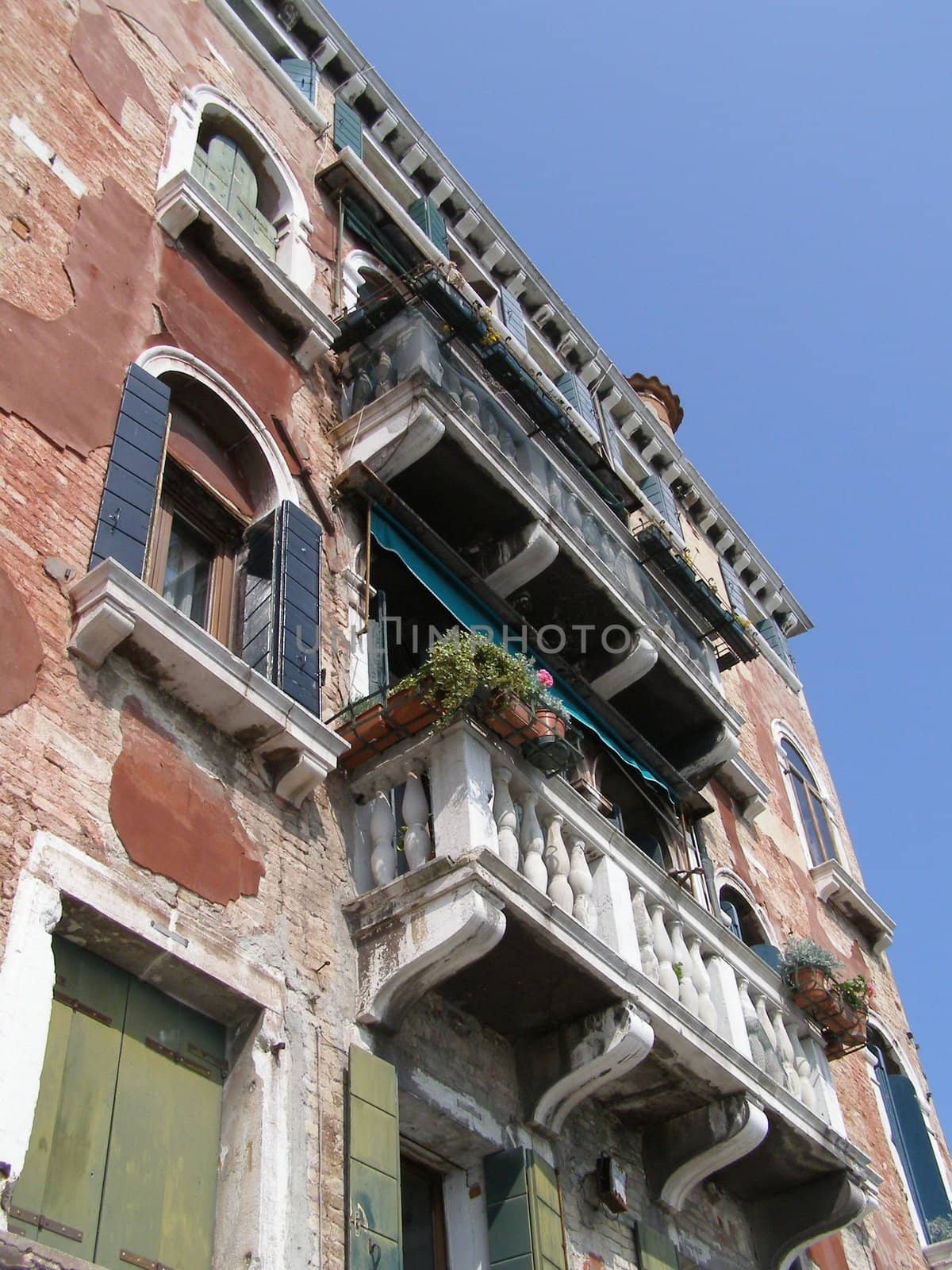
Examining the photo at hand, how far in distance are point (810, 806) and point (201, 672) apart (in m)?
9.76

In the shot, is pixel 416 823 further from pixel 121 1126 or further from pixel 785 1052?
pixel 785 1052

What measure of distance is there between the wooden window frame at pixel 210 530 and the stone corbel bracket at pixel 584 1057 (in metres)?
2.54

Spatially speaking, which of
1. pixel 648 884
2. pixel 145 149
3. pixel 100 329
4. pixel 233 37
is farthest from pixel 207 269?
pixel 648 884

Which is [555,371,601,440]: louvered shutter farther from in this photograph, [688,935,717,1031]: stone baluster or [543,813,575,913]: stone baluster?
[543,813,575,913]: stone baluster

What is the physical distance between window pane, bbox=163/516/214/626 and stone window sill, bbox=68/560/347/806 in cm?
91

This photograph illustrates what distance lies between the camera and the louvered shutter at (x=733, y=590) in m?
16.8

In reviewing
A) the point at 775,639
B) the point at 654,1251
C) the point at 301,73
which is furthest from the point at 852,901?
the point at 301,73

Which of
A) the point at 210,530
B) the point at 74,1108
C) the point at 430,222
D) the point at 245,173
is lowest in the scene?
the point at 74,1108

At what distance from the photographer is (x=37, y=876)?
513cm

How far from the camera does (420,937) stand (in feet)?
21.0

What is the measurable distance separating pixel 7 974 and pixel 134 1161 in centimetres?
82

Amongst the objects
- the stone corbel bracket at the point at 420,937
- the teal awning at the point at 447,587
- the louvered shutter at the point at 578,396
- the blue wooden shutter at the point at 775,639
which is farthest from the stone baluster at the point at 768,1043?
the blue wooden shutter at the point at 775,639

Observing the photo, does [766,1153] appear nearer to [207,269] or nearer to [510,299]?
[207,269]

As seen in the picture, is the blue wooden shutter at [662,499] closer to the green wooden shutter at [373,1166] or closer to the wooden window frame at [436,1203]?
the wooden window frame at [436,1203]
